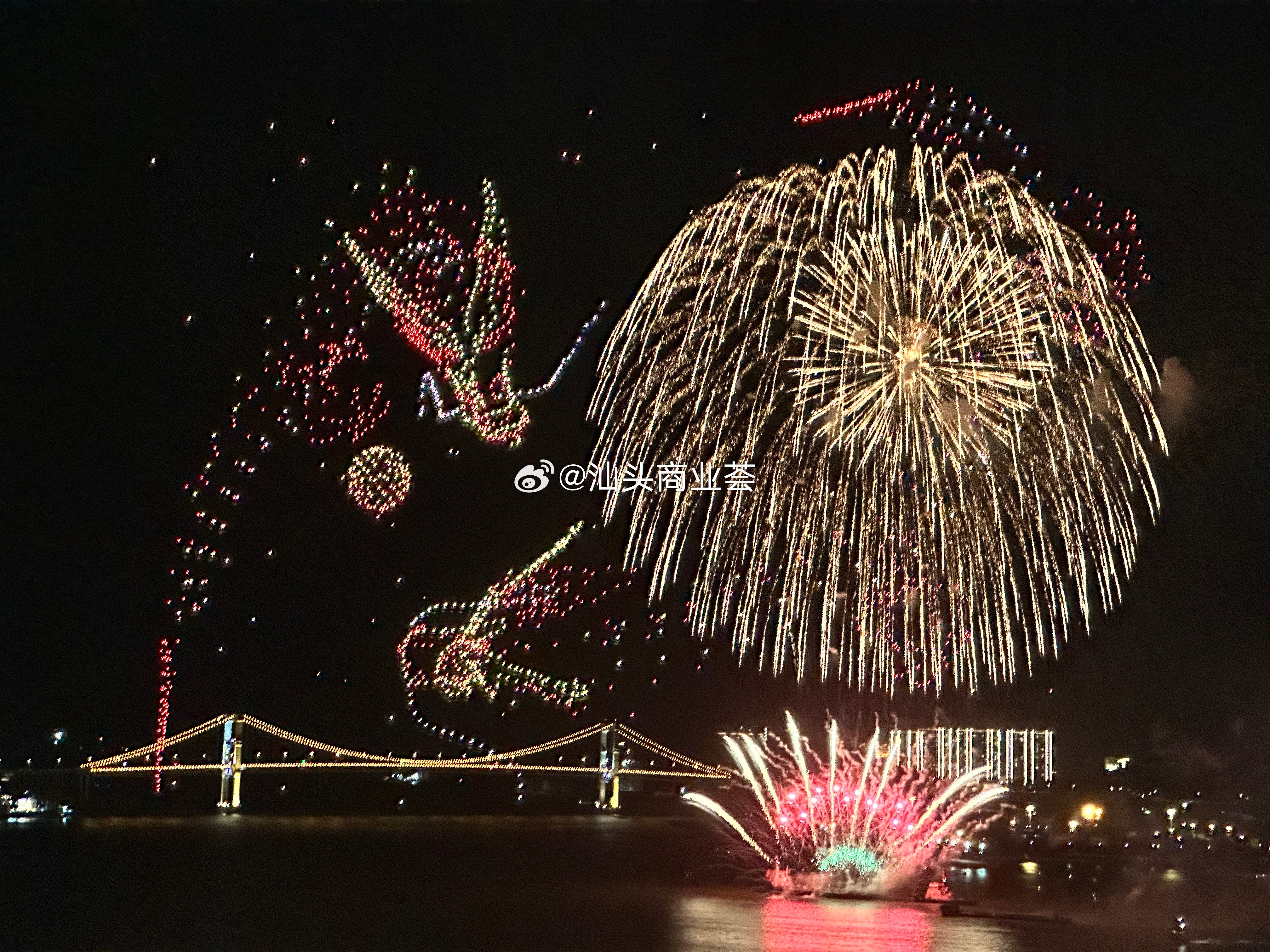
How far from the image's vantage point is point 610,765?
90.6 meters

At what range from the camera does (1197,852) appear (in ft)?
126

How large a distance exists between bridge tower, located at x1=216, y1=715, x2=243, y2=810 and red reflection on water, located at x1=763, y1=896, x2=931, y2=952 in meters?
55.4

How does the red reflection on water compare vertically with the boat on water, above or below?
above

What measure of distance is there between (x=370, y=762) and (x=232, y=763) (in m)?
11.1

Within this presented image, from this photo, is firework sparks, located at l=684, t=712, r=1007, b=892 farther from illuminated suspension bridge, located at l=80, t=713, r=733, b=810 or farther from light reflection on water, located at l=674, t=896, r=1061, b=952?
illuminated suspension bridge, located at l=80, t=713, r=733, b=810

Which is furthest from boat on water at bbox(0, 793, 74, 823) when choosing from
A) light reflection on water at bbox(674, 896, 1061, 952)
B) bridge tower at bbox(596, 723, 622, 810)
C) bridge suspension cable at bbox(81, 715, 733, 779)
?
light reflection on water at bbox(674, 896, 1061, 952)

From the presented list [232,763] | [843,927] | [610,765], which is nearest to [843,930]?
[843,927]

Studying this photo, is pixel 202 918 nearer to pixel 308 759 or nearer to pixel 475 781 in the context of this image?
pixel 308 759

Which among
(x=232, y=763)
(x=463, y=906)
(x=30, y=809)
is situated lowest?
(x=30, y=809)

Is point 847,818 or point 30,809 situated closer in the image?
point 847,818

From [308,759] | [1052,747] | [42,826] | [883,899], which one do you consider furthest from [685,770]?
[883,899]

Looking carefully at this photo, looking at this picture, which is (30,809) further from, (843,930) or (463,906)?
(843,930)

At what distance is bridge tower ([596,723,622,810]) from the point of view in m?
89.7

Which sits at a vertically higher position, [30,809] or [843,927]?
[843,927]
